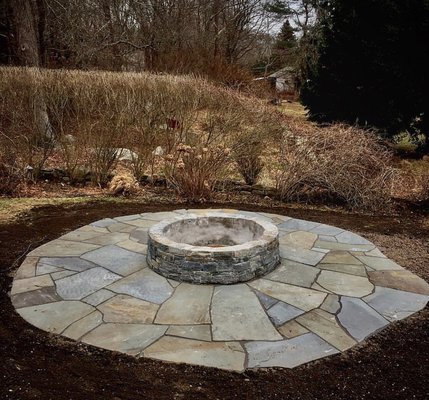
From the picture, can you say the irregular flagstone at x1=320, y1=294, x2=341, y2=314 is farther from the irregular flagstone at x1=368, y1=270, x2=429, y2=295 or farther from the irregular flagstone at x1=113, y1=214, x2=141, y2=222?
the irregular flagstone at x1=113, y1=214, x2=141, y2=222

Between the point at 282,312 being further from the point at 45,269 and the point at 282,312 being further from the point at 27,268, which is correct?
the point at 27,268

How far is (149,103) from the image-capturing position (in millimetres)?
8375

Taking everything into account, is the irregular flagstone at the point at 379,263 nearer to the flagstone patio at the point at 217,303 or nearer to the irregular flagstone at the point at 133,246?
the flagstone patio at the point at 217,303

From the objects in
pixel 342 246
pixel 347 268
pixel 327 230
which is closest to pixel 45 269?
pixel 347 268

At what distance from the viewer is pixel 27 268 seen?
4105 millimetres

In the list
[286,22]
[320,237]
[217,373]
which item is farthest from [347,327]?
[286,22]

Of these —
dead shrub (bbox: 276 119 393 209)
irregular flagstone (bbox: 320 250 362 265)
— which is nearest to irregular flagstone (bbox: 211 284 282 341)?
irregular flagstone (bbox: 320 250 362 265)

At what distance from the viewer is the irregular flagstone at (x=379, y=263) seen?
14.6 feet

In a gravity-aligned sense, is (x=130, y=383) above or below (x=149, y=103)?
below

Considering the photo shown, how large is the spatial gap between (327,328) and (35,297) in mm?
2463

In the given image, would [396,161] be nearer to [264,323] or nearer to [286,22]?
[264,323]

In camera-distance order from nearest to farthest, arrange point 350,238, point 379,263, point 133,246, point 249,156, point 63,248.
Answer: point 379,263, point 63,248, point 133,246, point 350,238, point 249,156

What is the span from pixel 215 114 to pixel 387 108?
13.2ft

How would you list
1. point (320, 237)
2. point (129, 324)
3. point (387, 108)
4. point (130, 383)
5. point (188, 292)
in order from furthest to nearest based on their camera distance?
point (387, 108), point (320, 237), point (188, 292), point (129, 324), point (130, 383)
